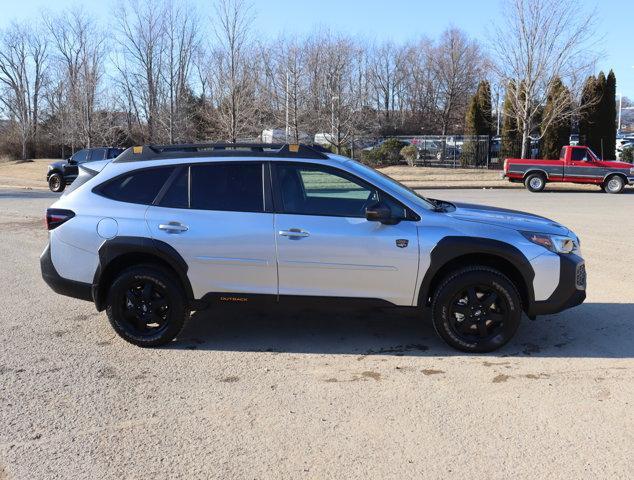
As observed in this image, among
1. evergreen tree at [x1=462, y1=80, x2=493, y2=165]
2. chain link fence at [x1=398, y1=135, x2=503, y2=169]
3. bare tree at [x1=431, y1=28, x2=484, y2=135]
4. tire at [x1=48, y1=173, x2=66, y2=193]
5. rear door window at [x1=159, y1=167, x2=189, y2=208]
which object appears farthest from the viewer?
bare tree at [x1=431, y1=28, x2=484, y2=135]

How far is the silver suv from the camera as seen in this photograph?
15.6ft

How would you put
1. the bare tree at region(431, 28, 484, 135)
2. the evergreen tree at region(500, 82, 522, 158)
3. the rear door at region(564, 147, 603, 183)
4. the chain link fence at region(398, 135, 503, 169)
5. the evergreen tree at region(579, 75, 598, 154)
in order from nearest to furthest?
the rear door at region(564, 147, 603, 183) → the evergreen tree at region(579, 75, 598, 154) → the evergreen tree at region(500, 82, 522, 158) → the chain link fence at region(398, 135, 503, 169) → the bare tree at region(431, 28, 484, 135)

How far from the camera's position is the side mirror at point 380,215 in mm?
4656

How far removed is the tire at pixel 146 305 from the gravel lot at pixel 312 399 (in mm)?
163

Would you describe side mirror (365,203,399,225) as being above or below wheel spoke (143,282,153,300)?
above

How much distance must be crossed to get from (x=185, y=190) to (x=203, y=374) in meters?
1.62

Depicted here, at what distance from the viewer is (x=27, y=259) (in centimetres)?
895

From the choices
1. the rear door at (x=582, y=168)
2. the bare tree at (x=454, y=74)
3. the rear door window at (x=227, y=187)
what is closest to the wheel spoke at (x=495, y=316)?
the rear door window at (x=227, y=187)

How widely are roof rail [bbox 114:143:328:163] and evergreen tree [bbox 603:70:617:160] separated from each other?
3453 cm

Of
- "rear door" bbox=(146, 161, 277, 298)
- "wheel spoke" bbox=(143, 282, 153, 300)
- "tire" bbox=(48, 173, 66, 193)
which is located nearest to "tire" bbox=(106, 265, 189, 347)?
"wheel spoke" bbox=(143, 282, 153, 300)

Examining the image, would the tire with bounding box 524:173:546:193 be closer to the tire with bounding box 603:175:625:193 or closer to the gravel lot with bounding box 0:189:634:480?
the tire with bounding box 603:175:625:193

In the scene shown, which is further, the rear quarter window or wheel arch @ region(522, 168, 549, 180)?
wheel arch @ region(522, 168, 549, 180)

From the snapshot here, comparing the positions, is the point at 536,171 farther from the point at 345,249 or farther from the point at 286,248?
the point at 286,248

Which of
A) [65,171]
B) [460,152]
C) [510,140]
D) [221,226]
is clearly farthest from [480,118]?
[221,226]
